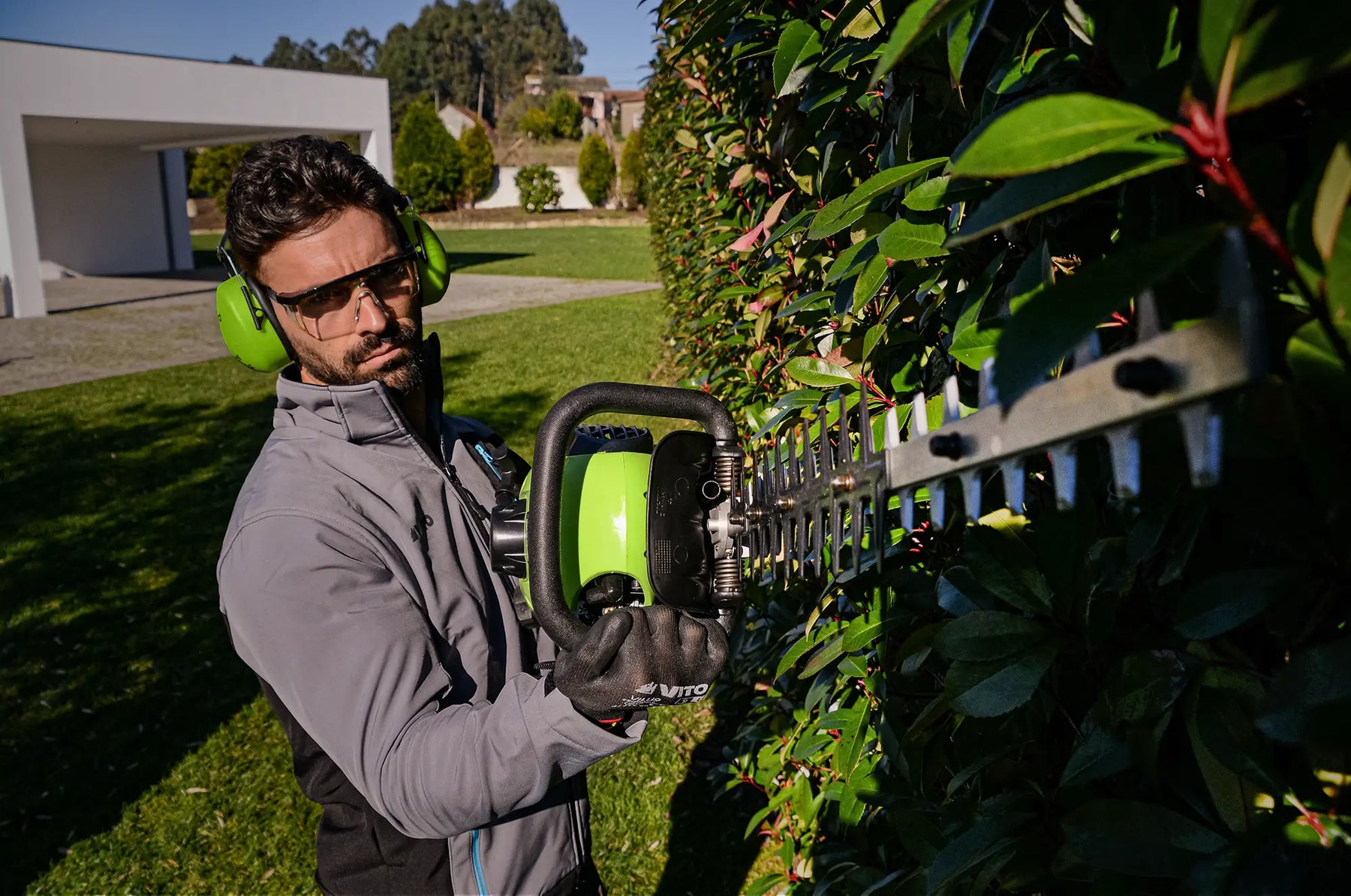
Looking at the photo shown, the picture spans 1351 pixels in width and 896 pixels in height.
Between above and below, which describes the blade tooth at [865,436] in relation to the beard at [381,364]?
above

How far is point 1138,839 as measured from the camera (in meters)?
0.74

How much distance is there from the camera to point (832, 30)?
1.04 m

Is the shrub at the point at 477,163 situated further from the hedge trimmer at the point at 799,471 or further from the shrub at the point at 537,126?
the hedge trimmer at the point at 799,471

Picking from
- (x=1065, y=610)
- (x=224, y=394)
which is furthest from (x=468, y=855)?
(x=224, y=394)

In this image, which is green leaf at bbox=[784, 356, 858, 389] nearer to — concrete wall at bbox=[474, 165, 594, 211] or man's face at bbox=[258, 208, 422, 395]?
man's face at bbox=[258, 208, 422, 395]

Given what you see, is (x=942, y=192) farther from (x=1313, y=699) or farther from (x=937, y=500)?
(x=1313, y=699)

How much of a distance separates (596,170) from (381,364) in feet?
157

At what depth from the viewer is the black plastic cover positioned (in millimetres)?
1434

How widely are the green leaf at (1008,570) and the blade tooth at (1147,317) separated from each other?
0.47m

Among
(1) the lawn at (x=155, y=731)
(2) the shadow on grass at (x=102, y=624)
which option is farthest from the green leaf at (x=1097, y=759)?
(2) the shadow on grass at (x=102, y=624)

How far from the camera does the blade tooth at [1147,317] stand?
0.45 m

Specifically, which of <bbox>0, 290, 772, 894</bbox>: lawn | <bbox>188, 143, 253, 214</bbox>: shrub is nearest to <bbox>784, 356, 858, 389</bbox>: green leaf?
<bbox>0, 290, 772, 894</bbox>: lawn

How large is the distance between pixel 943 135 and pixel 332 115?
21917mm

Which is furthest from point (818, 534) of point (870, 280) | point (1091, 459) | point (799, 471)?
point (870, 280)
